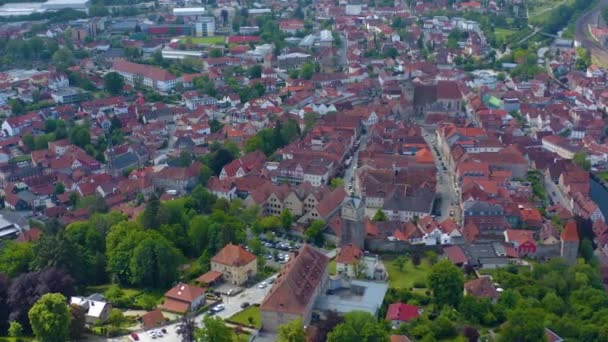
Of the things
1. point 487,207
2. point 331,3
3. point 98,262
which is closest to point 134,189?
point 98,262

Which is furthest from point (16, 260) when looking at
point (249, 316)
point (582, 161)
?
point (582, 161)

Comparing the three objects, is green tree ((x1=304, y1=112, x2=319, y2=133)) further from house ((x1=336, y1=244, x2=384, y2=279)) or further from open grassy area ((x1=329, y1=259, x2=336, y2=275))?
house ((x1=336, y1=244, x2=384, y2=279))

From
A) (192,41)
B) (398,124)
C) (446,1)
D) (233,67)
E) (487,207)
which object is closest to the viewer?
(487,207)

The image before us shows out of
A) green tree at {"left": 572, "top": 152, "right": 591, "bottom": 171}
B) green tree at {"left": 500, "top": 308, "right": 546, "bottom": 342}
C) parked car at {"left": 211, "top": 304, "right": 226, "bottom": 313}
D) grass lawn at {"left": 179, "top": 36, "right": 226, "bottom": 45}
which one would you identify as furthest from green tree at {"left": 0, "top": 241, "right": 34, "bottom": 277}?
grass lawn at {"left": 179, "top": 36, "right": 226, "bottom": 45}

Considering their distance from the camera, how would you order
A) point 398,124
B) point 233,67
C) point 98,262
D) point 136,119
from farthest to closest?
1. point 233,67
2. point 136,119
3. point 398,124
4. point 98,262

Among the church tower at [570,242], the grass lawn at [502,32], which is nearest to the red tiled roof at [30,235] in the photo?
the church tower at [570,242]

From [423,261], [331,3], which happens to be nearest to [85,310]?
[423,261]

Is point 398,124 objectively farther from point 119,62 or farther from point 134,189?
point 119,62

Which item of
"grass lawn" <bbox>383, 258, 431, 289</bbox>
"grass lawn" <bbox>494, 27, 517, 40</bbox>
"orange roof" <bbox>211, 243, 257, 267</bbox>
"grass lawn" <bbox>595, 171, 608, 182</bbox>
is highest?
"grass lawn" <bbox>494, 27, 517, 40</bbox>

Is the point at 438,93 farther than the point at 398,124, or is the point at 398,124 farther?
the point at 438,93
